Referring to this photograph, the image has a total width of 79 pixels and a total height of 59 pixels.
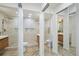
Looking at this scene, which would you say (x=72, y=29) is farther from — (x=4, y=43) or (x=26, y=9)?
(x=4, y=43)

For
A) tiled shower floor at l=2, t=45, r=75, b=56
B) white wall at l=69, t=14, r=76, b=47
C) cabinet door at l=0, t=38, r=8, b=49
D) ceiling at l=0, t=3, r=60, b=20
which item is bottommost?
tiled shower floor at l=2, t=45, r=75, b=56

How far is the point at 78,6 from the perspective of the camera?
101 inches

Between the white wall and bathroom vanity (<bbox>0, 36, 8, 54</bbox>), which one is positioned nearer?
the white wall

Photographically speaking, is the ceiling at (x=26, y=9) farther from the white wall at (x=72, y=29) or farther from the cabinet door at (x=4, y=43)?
the cabinet door at (x=4, y=43)

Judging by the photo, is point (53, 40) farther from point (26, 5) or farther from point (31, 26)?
point (26, 5)

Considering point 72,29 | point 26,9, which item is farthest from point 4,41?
point 72,29

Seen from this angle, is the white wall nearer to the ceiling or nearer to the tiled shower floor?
the tiled shower floor

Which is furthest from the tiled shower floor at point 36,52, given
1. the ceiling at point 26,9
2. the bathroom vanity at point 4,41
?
the ceiling at point 26,9

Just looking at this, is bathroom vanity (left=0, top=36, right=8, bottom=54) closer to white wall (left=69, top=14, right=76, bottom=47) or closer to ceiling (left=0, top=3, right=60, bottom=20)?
ceiling (left=0, top=3, right=60, bottom=20)

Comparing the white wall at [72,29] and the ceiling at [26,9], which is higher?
the ceiling at [26,9]

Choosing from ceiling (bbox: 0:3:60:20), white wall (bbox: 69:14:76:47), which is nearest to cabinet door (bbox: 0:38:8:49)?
ceiling (bbox: 0:3:60:20)

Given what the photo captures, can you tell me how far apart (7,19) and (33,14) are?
642 millimetres

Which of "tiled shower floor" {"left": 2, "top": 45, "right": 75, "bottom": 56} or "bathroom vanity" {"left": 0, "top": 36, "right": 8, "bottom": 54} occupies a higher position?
"bathroom vanity" {"left": 0, "top": 36, "right": 8, "bottom": 54}

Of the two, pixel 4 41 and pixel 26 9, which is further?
pixel 4 41
